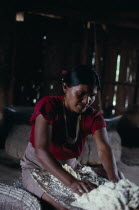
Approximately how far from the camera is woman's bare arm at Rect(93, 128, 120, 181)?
8.89ft

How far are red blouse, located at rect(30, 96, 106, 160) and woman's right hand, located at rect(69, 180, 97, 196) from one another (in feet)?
1.62

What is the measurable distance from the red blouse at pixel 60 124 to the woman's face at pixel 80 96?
15cm

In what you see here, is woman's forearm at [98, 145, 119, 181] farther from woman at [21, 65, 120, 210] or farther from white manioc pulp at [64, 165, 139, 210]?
white manioc pulp at [64, 165, 139, 210]

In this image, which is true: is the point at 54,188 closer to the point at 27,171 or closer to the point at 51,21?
the point at 27,171

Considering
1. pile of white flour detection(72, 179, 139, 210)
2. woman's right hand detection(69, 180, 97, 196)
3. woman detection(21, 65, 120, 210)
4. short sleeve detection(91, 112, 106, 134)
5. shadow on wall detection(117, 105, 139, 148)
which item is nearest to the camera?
pile of white flour detection(72, 179, 139, 210)

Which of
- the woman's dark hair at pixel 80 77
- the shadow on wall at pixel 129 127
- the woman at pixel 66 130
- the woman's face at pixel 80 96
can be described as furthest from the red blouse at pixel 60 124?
the shadow on wall at pixel 129 127

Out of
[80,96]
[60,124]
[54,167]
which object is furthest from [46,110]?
[54,167]

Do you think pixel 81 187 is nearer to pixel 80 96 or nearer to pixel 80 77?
pixel 80 96

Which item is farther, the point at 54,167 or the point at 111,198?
the point at 54,167

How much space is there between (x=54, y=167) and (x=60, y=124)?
462 millimetres

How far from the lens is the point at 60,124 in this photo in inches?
108

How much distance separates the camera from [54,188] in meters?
2.49

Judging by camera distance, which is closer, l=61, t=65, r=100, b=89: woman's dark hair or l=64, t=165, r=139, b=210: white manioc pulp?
l=64, t=165, r=139, b=210: white manioc pulp

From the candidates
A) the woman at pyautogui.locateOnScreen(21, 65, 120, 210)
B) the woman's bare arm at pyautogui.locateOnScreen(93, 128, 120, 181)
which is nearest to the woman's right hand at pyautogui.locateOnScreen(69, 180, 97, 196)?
the woman at pyautogui.locateOnScreen(21, 65, 120, 210)
